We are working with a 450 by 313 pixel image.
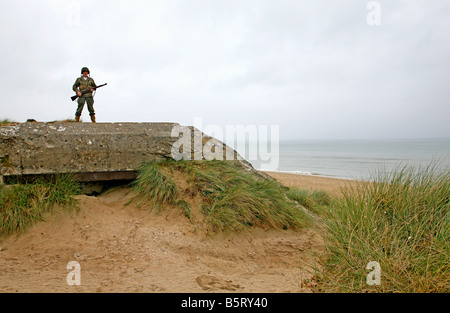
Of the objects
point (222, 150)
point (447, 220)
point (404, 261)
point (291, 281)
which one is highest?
point (222, 150)

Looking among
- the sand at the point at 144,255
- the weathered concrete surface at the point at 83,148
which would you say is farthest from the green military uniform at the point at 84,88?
the sand at the point at 144,255

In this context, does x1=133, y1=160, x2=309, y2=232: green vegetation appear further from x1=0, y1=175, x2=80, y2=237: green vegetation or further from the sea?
the sea

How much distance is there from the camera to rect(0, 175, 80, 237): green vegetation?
4325 mm

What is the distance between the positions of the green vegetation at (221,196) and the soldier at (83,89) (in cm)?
338

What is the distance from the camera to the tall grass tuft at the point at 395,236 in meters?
2.64

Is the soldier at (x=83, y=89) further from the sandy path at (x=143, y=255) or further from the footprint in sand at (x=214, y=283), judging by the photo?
the footprint in sand at (x=214, y=283)

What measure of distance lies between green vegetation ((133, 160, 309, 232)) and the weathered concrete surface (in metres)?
0.35

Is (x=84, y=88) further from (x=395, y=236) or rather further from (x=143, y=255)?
(x=395, y=236)

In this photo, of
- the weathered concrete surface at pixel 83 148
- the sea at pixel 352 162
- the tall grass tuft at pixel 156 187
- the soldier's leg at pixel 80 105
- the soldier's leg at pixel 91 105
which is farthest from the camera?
the sea at pixel 352 162

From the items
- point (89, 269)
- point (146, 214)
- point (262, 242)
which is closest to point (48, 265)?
point (89, 269)

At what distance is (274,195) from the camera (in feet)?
17.9

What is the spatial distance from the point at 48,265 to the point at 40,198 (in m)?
1.26

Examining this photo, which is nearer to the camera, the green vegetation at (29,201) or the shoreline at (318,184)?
the green vegetation at (29,201)
